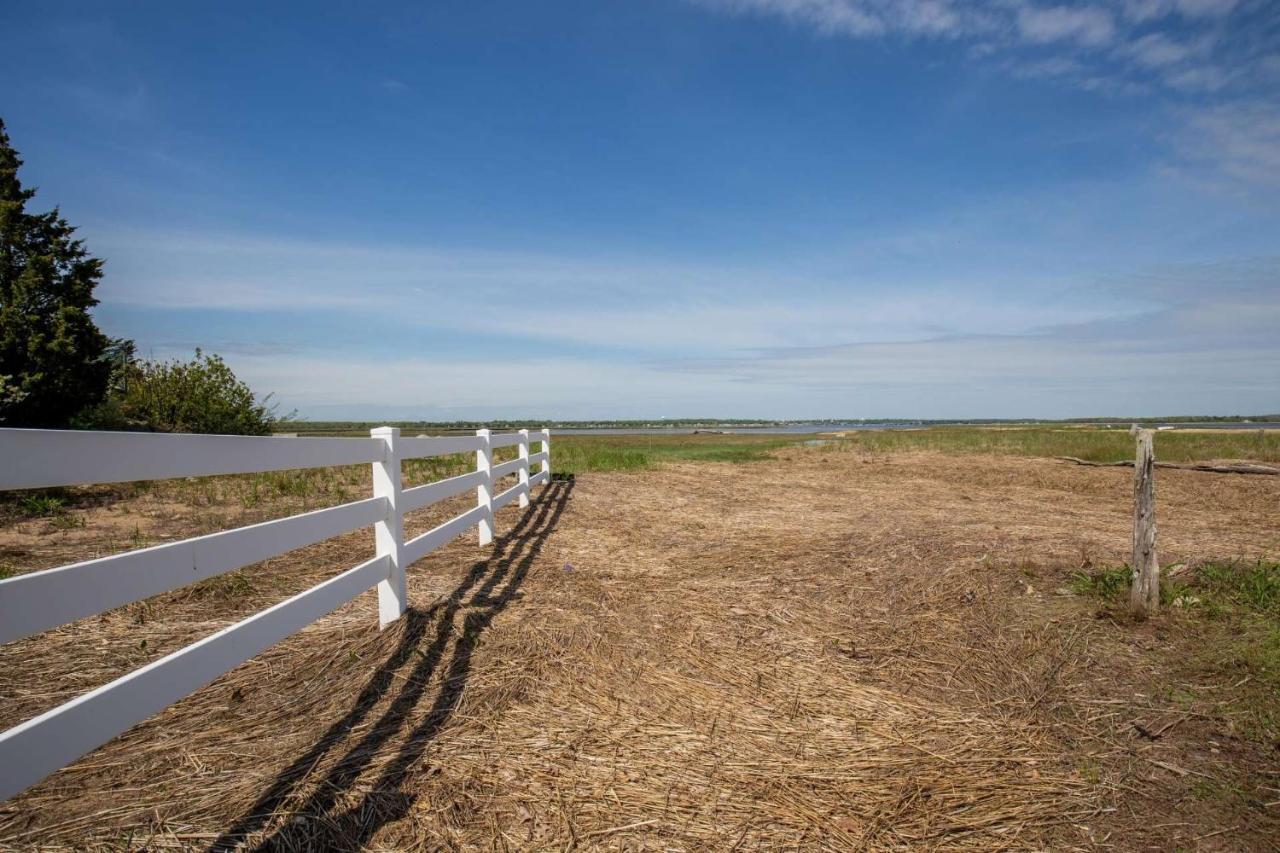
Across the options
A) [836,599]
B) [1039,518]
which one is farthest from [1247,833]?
[1039,518]

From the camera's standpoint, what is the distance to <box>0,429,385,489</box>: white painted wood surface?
6.54ft

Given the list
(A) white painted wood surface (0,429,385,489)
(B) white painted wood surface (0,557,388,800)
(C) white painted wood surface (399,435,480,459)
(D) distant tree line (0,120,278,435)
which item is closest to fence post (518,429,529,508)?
(C) white painted wood surface (399,435,480,459)

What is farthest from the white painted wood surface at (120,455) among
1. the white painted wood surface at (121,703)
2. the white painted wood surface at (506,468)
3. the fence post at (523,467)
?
the fence post at (523,467)

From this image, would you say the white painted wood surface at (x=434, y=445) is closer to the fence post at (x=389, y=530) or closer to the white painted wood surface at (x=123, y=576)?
the fence post at (x=389, y=530)

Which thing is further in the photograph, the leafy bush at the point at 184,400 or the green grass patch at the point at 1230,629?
the leafy bush at the point at 184,400

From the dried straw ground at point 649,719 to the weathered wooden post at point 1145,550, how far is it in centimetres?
34

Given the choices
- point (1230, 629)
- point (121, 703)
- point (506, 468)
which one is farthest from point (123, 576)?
point (506, 468)

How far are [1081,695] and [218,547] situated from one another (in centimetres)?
506

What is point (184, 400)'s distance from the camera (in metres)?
18.4

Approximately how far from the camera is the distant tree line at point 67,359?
54.3 feet

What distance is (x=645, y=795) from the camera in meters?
3.13

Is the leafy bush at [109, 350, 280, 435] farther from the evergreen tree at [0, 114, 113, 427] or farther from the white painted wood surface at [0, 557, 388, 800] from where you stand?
the white painted wood surface at [0, 557, 388, 800]

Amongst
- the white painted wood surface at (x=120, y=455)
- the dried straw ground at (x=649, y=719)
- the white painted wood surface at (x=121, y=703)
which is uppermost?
the white painted wood surface at (x=120, y=455)

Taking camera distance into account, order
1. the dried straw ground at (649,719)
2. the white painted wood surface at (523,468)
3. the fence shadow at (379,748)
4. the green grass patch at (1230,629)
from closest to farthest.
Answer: the fence shadow at (379,748), the dried straw ground at (649,719), the green grass patch at (1230,629), the white painted wood surface at (523,468)
